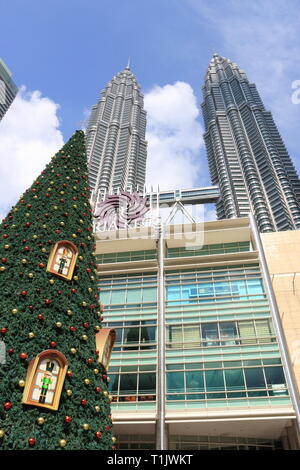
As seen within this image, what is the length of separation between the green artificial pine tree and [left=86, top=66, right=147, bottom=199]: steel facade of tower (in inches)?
3034

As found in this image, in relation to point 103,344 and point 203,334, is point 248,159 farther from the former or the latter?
point 103,344

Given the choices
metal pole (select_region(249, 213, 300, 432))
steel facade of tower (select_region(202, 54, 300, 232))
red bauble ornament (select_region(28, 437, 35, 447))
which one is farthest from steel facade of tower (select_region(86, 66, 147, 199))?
red bauble ornament (select_region(28, 437, 35, 447))

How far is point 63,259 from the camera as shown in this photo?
30.0 ft

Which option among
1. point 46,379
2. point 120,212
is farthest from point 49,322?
point 120,212

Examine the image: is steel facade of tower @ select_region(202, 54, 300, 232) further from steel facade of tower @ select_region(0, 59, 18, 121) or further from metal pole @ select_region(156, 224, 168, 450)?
steel facade of tower @ select_region(0, 59, 18, 121)

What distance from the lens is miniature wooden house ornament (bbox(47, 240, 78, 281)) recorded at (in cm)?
884

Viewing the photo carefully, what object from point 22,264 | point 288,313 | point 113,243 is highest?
point 113,243

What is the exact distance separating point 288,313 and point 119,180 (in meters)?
75.6

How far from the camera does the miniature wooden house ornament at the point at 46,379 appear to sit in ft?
21.3

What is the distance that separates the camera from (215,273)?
25875 millimetres

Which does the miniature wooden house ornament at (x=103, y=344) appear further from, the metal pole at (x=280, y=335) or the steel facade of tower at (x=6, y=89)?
the steel facade of tower at (x=6, y=89)

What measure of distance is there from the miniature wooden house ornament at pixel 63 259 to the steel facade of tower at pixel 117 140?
256ft
